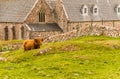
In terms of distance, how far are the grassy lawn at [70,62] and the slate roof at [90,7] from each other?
49.8 meters

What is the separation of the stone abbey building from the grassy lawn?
49.2 m

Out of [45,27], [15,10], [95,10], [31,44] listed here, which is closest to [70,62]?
[31,44]

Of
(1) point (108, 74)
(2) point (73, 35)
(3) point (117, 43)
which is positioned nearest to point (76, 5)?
(2) point (73, 35)

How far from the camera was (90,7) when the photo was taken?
Result: 91.8m

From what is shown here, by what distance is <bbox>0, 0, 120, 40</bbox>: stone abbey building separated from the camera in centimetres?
8681

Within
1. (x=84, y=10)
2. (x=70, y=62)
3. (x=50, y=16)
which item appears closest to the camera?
(x=70, y=62)

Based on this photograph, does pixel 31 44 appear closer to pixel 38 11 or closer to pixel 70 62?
pixel 70 62

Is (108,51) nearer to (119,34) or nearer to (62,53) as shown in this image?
(62,53)

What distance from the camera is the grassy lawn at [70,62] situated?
84.4 ft

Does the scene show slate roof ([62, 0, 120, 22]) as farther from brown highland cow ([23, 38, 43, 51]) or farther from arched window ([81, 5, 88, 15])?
brown highland cow ([23, 38, 43, 51])

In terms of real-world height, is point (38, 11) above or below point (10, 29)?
above

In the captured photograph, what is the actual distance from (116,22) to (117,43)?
5798 centimetres

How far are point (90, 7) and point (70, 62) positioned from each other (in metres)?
63.1

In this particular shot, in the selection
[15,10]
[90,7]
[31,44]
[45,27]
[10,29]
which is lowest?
[10,29]
